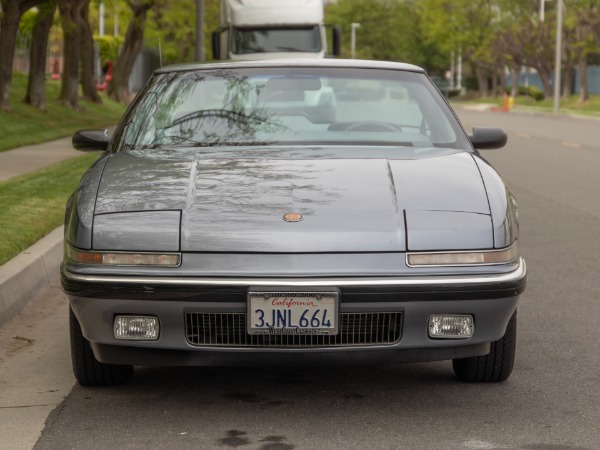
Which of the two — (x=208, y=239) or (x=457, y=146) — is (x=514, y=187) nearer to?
(x=457, y=146)

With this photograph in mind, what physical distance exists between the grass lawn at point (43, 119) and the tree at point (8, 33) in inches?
22.9

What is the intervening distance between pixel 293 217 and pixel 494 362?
3.85 ft

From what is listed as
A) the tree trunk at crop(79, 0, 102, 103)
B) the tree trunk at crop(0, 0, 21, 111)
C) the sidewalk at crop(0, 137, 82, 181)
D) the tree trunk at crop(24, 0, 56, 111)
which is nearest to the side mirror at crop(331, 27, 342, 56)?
the tree trunk at crop(24, 0, 56, 111)

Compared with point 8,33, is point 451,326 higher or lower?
higher

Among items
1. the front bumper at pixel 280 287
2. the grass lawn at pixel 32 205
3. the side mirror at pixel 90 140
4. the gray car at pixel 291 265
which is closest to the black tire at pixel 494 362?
the gray car at pixel 291 265

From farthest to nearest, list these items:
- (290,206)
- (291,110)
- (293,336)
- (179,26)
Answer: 1. (179,26)
2. (291,110)
3. (290,206)
4. (293,336)

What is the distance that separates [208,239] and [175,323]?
0.34 m

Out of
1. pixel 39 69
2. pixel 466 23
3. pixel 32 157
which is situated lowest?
pixel 466 23

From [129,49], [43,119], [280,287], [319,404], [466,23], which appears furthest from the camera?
[466,23]

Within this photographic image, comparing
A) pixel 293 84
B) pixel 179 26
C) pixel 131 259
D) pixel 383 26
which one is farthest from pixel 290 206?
pixel 383 26

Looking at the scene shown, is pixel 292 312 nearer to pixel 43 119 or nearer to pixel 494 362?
pixel 494 362

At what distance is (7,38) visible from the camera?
81.7 feet

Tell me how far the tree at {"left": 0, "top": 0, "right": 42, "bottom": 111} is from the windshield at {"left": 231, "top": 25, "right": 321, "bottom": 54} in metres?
4.50

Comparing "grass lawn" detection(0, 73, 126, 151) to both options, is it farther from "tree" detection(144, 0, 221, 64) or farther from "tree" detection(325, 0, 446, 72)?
"tree" detection(325, 0, 446, 72)
